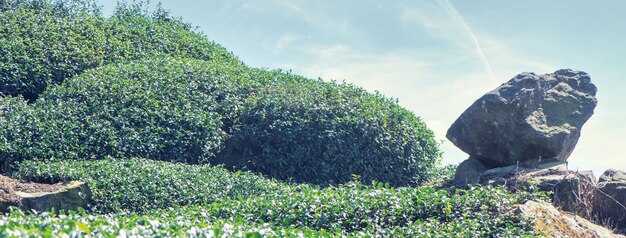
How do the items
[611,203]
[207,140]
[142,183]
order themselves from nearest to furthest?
[142,183], [611,203], [207,140]

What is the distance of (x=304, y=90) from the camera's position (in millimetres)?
16859

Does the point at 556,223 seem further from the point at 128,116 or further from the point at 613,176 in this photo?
the point at 128,116

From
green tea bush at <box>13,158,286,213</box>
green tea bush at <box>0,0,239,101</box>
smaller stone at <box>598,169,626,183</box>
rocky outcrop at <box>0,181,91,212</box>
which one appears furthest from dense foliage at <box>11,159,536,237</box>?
green tea bush at <box>0,0,239,101</box>

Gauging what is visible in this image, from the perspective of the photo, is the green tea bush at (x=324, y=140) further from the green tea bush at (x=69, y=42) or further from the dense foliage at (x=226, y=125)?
the green tea bush at (x=69, y=42)

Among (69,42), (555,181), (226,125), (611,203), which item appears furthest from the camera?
(69,42)

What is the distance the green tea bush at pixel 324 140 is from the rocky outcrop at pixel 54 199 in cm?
437

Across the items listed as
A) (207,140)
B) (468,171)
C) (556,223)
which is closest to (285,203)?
(556,223)

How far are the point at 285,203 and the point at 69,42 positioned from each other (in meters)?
9.99

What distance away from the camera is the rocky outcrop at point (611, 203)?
12.5m

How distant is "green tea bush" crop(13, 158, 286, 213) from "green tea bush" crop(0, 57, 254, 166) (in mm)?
624

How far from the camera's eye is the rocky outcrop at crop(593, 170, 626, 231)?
12484mm

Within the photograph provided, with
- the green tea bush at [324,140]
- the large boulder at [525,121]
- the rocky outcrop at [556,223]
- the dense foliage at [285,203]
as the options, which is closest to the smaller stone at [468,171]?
the large boulder at [525,121]

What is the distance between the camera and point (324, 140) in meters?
15.5

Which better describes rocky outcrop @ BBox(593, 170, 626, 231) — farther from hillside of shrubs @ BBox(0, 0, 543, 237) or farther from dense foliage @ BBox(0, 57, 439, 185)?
dense foliage @ BBox(0, 57, 439, 185)
